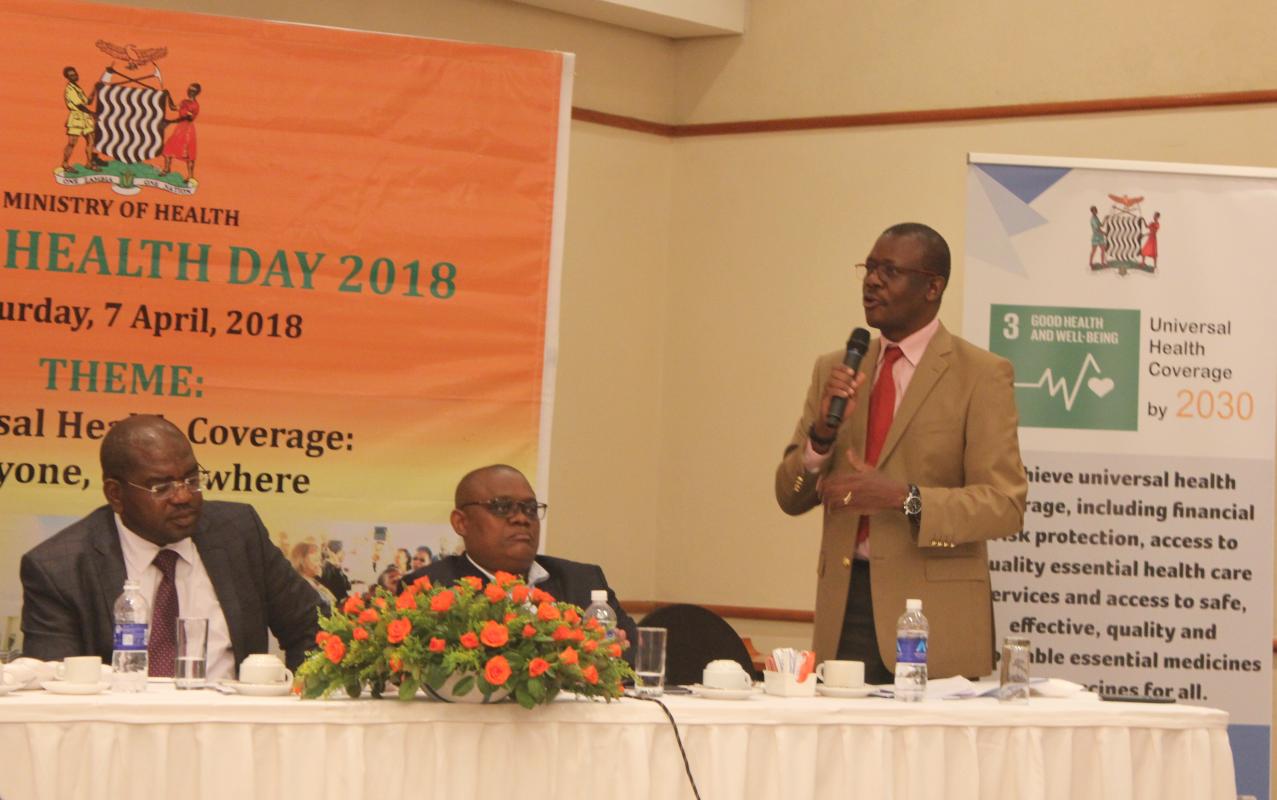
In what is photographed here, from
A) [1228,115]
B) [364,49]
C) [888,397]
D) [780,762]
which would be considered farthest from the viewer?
[1228,115]

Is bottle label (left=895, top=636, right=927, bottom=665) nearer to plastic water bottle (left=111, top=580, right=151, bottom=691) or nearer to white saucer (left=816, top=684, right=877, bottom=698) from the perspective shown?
white saucer (left=816, top=684, right=877, bottom=698)

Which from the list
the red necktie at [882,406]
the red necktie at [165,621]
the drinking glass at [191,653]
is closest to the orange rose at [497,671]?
the drinking glass at [191,653]

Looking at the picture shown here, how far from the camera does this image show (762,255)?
6.99 m

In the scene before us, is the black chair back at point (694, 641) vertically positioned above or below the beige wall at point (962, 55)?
below

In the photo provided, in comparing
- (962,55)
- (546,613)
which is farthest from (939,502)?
(962,55)

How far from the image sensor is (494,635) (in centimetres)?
311

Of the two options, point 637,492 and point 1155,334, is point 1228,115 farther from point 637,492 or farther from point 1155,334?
point 637,492

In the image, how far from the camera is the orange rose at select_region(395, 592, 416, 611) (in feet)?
10.4

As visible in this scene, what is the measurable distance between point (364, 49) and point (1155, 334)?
8.53ft

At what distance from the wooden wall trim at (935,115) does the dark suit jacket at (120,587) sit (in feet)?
10.1

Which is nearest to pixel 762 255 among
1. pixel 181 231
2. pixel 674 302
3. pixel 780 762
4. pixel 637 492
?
pixel 674 302

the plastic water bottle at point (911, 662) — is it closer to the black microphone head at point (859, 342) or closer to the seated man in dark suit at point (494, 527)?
the seated man in dark suit at point (494, 527)

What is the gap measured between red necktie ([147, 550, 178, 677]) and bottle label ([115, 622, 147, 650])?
1.22 feet

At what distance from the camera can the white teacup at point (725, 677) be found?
3549mm
